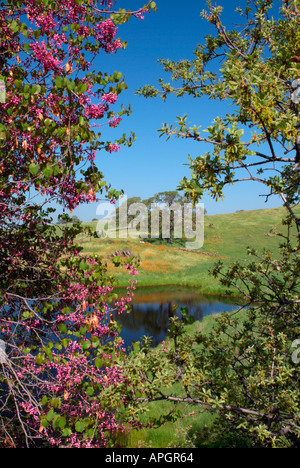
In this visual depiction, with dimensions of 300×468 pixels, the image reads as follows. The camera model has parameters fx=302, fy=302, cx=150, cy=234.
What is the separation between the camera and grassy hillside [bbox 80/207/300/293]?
40594 mm

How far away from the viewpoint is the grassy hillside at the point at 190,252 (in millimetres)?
40594

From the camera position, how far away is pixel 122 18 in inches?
186

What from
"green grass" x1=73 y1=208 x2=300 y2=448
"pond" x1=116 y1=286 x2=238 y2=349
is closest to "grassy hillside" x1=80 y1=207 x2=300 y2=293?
"green grass" x1=73 y1=208 x2=300 y2=448

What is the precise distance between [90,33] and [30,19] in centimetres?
92

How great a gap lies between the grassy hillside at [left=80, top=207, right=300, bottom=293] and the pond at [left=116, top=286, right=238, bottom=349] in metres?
2.48

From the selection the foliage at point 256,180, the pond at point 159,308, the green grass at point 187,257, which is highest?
the foliage at point 256,180

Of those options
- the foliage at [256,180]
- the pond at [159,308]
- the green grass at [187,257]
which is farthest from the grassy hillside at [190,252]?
the foliage at [256,180]

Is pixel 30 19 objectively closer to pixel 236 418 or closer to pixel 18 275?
pixel 18 275

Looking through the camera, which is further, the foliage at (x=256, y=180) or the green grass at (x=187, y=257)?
the green grass at (x=187, y=257)

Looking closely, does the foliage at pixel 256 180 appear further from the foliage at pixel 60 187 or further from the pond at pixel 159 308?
the pond at pixel 159 308

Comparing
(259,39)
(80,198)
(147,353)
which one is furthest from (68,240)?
(259,39)

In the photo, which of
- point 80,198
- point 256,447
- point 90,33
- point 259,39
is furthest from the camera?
point 259,39

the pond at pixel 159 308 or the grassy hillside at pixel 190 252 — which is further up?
the grassy hillside at pixel 190 252

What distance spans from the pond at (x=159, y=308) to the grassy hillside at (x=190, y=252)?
97.8 inches
